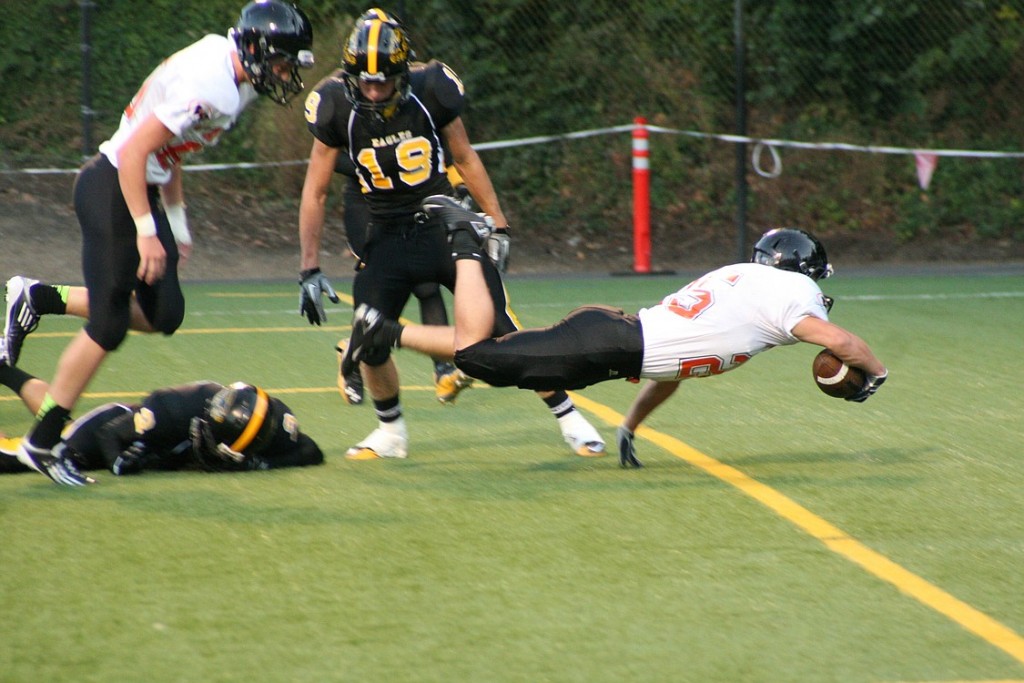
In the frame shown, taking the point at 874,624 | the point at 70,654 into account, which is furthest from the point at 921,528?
the point at 70,654

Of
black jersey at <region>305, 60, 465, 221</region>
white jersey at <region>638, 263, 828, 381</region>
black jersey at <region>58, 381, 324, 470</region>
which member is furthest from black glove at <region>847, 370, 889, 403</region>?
black jersey at <region>58, 381, 324, 470</region>

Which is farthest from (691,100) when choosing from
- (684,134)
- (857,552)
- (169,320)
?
(857,552)

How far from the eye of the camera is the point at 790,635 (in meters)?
3.95

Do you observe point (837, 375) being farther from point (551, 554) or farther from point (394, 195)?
point (394, 195)

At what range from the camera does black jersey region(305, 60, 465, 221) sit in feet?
20.1

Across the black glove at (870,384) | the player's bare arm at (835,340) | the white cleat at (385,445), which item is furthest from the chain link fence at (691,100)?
the player's bare arm at (835,340)

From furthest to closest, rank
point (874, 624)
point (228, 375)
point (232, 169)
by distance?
point (232, 169) < point (228, 375) < point (874, 624)

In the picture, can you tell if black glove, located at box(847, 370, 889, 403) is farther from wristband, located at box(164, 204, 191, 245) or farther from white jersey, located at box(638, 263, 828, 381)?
wristband, located at box(164, 204, 191, 245)

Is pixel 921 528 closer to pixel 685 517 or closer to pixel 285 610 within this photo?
pixel 685 517

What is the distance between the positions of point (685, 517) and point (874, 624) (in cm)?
121

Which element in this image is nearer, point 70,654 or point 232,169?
point 70,654

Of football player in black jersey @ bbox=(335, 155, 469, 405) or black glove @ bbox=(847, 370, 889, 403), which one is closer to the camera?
black glove @ bbox=(847, 370, 889, 403)

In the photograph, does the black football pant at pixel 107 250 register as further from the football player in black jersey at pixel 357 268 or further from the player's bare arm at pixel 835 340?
the player's bare arm at pixel 835 340

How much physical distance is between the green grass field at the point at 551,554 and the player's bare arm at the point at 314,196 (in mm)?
898
